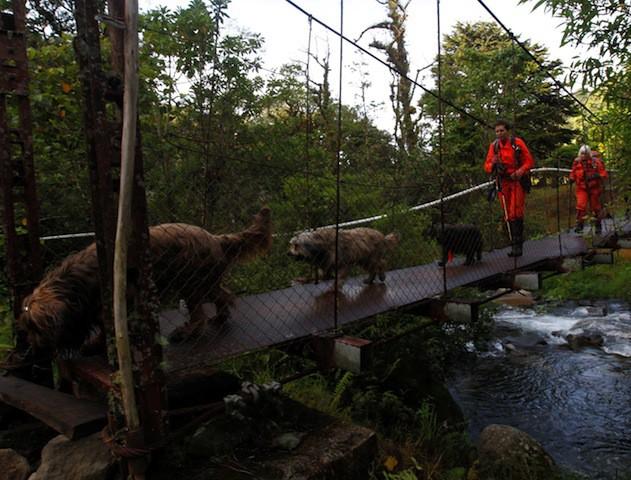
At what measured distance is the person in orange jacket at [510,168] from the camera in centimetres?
488

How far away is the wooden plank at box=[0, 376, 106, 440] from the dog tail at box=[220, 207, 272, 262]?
3.58 feet

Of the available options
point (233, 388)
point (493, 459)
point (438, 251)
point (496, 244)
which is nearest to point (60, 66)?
point (233, 388)

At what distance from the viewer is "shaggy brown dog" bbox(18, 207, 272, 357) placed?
2.11m

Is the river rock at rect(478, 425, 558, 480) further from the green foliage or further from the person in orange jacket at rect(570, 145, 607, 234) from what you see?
the green foliage

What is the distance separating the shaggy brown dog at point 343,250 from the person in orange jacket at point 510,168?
57.4 inches

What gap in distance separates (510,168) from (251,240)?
3310 millimetres

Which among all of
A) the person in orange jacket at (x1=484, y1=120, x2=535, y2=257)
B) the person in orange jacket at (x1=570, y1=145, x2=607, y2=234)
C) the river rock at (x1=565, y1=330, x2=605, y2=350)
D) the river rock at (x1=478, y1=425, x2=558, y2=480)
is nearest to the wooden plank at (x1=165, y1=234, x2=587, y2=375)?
the person in orange jacket at (x1=484, y1=120, x2=535, y2=257)

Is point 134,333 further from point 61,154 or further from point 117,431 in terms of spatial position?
point 61,154

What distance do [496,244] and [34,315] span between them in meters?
7.17

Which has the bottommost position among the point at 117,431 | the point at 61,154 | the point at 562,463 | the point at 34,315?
the point at 562,463

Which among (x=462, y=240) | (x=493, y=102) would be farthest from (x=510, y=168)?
(x=493, y=102)

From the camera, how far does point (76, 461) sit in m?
2.00

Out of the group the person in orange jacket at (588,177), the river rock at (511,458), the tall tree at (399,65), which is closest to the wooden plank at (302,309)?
the river rock at (511,458)

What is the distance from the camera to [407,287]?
4.02 m
